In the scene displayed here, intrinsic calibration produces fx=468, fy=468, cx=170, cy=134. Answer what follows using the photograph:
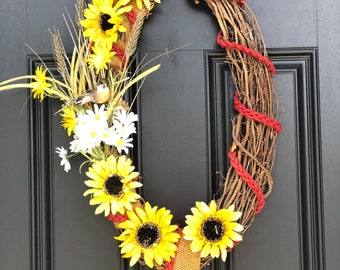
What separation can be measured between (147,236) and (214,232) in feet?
0.48

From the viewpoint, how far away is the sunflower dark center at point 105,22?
1048 mm

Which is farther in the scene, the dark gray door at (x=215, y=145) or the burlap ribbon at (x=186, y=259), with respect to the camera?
the dark gray door at (x=215, y=145)

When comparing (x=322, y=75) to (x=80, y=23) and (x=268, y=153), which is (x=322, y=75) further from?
(x=80, y=23)

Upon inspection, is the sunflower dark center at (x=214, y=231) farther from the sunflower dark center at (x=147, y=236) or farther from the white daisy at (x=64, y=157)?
the white daisy at (x=64, y=157)

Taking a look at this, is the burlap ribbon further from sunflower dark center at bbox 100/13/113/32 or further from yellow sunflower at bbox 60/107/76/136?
sunflower dark center at bbox 100/13/113/32

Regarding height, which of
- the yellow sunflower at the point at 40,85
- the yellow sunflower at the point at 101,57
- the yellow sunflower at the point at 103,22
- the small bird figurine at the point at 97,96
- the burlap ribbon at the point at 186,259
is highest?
the yellow sunflower at the point at 103,22

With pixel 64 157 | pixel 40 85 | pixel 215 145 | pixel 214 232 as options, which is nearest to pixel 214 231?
pixel 214 232

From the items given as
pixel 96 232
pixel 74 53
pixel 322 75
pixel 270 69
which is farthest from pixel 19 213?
pixel 322 75

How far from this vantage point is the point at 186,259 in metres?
1.04

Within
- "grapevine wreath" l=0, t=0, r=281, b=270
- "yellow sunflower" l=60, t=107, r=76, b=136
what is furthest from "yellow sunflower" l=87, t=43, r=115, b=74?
"yellow sunflower" l=60, t=107, r=76, b=136

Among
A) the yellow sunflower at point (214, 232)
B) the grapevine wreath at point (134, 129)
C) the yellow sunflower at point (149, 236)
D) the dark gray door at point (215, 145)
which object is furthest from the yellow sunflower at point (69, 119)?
the yellow sunflower at point (214, 232)

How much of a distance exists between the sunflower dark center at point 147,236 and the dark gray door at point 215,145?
0.43ft

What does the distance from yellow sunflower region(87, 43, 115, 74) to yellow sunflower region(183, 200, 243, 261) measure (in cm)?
39

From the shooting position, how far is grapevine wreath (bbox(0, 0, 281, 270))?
101cm
